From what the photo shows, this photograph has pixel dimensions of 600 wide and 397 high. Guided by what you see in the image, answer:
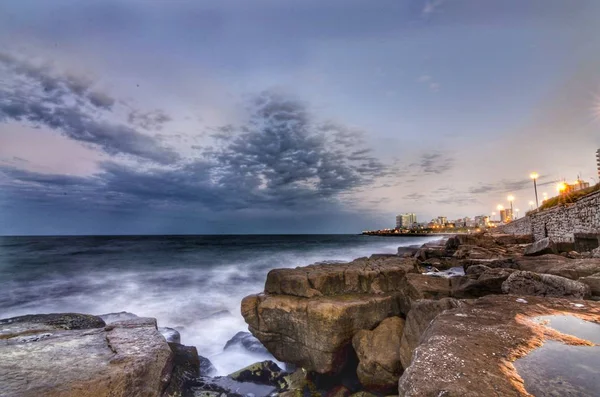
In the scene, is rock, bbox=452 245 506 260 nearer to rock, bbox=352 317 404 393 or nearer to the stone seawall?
the stone seawall

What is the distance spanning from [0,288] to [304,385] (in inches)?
1037

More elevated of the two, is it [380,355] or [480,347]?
[480,347]

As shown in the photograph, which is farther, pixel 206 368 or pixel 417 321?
pixel 206 368

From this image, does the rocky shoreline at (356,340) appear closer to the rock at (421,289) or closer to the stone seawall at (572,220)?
the rock at (421,289)

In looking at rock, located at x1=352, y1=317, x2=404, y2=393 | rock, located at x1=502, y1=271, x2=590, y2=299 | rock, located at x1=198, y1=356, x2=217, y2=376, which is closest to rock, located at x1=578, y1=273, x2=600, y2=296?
rock, located at x1=502, y1=271, x2=590, y2=299

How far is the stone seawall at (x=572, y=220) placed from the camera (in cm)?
1246

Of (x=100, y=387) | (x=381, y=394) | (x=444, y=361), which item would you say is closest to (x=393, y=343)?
(x=381, y=394)

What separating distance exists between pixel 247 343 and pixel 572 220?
17.3 meters

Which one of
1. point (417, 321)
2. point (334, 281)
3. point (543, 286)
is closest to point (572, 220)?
point (543, 286)

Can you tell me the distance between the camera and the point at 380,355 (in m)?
5.57

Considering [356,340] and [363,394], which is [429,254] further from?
[363,394]

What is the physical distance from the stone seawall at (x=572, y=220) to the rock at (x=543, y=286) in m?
10.2

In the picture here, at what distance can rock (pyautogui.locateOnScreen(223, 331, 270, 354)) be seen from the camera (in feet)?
28.5

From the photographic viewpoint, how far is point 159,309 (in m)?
14.6
